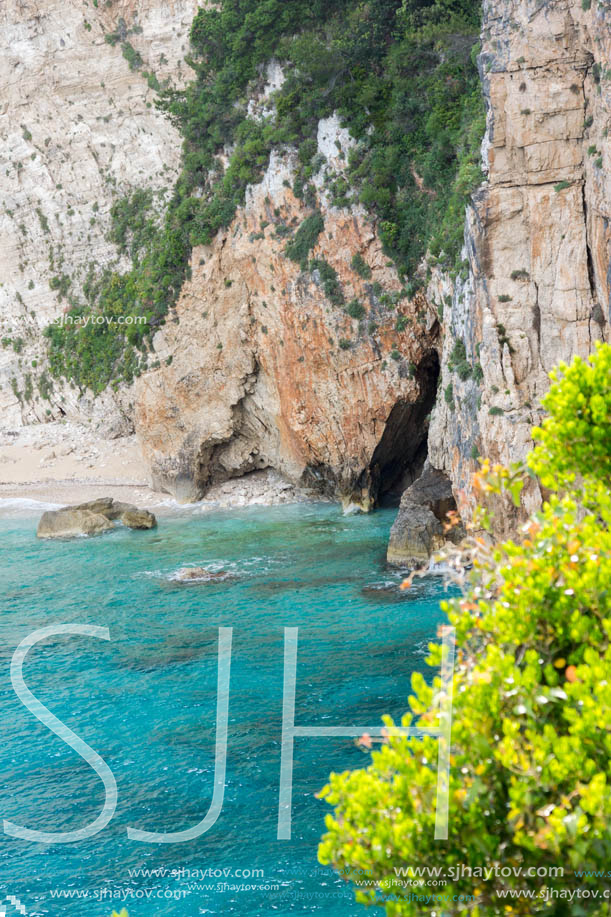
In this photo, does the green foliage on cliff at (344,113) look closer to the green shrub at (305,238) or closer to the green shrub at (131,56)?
Answer: the green shrub at (305,238)

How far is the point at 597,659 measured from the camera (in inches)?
231

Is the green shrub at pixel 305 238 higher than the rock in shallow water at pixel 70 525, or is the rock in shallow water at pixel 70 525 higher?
the green shrub at pixel 305 238

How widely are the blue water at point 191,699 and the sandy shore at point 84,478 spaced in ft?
24.2

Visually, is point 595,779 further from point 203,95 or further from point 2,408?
point 2,408

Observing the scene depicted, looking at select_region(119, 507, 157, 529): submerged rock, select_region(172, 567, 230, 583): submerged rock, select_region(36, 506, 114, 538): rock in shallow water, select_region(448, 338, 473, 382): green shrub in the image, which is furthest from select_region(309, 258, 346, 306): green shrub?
select_region(36, 506, 114, 538): rock in shallow water

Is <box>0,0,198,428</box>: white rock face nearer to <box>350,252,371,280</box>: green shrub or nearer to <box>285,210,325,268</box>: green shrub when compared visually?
<box>285,210,325,268</box>: green shrub

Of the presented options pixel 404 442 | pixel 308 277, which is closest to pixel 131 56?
pixel 308 277

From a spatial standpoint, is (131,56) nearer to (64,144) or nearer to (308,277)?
(64,144)

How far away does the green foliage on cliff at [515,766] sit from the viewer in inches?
218

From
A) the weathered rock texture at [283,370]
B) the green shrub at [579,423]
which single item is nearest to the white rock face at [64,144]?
the weathered rock texture at [283,370]

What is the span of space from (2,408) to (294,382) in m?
28.1

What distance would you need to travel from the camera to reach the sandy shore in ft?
133

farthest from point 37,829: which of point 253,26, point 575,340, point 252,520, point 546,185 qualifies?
point 253,26

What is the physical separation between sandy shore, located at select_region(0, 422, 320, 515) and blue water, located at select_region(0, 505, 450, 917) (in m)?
7.38
